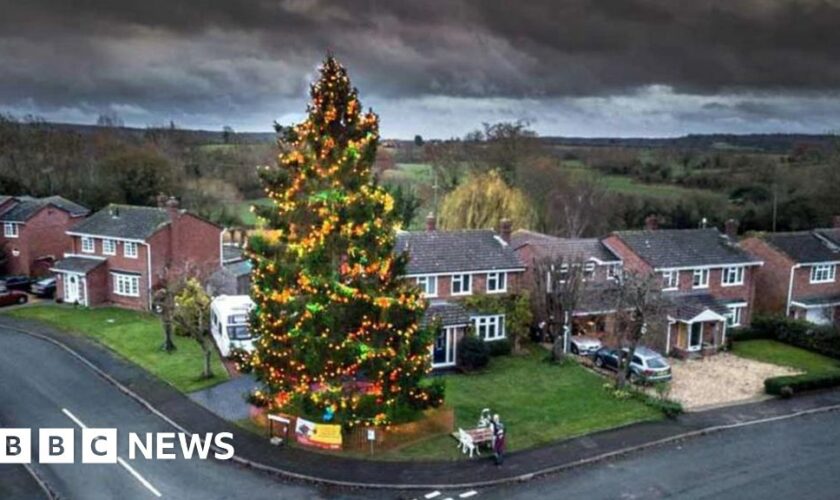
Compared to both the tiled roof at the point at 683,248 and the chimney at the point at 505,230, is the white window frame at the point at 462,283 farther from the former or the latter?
the tiled roof at the point at 683,248

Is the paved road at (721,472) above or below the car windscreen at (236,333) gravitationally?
below

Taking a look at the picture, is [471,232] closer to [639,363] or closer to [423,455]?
[639,363]

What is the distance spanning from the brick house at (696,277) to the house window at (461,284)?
9554 mm

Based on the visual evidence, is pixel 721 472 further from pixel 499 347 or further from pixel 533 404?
pixel 499 347

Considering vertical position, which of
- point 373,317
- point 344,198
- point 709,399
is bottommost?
point 709,399

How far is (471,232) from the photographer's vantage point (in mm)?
41438

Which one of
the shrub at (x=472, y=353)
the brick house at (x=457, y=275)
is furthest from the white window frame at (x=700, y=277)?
the shrub at (x=472, y=353)

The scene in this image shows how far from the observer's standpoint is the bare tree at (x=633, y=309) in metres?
32.3

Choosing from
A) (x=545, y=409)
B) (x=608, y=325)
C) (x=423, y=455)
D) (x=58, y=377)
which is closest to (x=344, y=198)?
(x=423, y=455)

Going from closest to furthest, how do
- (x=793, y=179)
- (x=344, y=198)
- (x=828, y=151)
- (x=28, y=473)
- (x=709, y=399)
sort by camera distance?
(x=28, y=473)
(x=344, y=198)
(x=709, y=399)
(x=793, y=179)
(x=828, y=151)

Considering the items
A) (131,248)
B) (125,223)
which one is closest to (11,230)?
(125,223)

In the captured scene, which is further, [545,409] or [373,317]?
[545,409]

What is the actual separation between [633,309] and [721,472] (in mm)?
11033

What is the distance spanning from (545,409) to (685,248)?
62.8 ft
